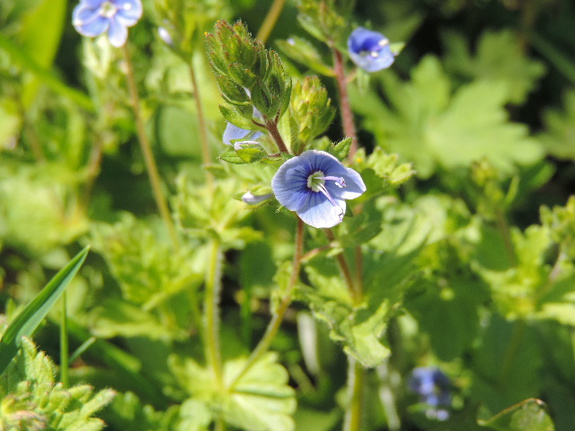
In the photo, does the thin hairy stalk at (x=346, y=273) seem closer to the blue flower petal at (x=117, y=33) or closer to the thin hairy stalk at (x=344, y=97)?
the thin hairy stalk at (x=344, y=97)

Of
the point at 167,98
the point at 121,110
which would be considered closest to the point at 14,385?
the point at 167,98

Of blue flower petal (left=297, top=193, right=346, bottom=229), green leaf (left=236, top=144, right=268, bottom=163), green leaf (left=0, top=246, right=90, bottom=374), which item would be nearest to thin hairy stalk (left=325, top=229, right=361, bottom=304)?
blue flower petal (left=297, top=193, right=346, bottom=229)

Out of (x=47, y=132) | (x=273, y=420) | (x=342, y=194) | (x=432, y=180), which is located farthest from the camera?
(x=432, y=180)

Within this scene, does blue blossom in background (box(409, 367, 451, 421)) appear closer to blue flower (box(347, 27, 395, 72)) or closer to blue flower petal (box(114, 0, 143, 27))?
blue flower (box(347, 27, 395, 72))

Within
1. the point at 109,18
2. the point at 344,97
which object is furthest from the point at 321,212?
the point at 109,18

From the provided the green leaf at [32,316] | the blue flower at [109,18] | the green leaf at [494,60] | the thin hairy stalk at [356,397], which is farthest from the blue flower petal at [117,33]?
the green leaf at [494,60]

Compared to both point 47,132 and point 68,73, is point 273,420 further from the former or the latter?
point 68,73

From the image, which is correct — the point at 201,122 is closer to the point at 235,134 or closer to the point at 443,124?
the point at 235,134
